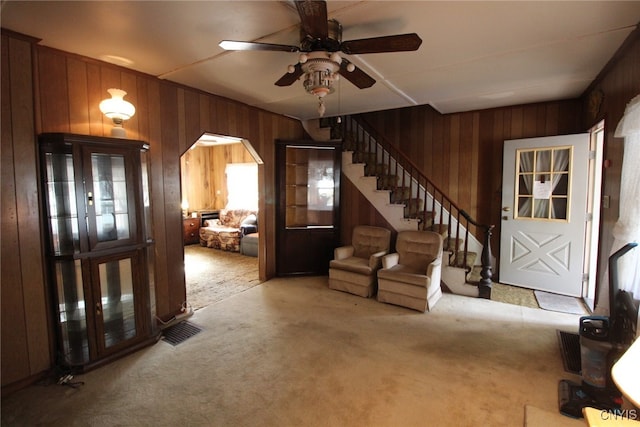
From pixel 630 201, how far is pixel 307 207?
3681mm

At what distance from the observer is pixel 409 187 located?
4.97 meters

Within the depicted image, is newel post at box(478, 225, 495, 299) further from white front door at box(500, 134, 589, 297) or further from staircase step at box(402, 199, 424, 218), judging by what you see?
staircase step at box(402, 199, 424, 218)

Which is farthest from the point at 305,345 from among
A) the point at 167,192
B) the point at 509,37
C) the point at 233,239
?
the point at 233,239

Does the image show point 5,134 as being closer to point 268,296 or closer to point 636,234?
point 268,296

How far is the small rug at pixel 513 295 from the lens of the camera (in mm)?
3746

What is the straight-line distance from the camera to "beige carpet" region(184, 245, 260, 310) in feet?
13.3

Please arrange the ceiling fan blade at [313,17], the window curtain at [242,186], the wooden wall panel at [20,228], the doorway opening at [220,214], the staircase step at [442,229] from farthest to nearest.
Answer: the window curtain at [242,186] < the doorway opening at [220,214] < the staircase step at [442,229] < the wooden wall panel at [20,228] < the ceiling fan blade at [313,17]

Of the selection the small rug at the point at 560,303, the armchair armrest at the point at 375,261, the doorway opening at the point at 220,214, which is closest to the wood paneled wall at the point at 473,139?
the small rug at the point at 560,303

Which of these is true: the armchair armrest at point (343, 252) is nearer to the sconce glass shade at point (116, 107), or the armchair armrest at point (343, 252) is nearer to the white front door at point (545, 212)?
the white front door at point (545, 212)

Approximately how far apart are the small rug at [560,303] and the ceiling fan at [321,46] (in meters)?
3.49

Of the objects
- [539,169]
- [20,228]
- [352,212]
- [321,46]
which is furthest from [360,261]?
[20,228]

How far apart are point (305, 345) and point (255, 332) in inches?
22.2

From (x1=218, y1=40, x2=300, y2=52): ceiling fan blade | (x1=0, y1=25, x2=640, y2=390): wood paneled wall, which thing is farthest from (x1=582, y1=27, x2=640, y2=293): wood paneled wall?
(x1=218, y1=40, x2=300, y2=52): ceiling fan blade

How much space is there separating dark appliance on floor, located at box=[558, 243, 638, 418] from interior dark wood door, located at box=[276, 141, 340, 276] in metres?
3.19
